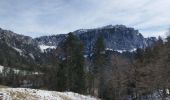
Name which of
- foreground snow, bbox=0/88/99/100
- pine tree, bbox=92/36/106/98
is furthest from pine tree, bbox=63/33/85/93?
foreground snow, bbox=0/88/99/100

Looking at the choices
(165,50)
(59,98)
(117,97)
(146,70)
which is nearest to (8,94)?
(59,98)

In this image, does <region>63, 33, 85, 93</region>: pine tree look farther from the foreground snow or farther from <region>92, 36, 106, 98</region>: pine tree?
the foreground snow

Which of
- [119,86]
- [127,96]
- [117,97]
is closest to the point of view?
[119,86]

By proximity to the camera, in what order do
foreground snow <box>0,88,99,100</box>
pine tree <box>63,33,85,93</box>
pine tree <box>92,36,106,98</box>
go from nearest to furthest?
foreground snow <box>0,88,99,100</box> → pine tree <box>63,33,85,93</box> → pine tree <box>92,36,106,98</box>

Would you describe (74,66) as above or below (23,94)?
above

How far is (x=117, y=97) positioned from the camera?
95625mm

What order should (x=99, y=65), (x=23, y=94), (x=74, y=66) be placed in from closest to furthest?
(x=23, y=94) → (x=74, y=66) → (x=99, y=65)

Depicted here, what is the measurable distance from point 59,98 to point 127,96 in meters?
64.7

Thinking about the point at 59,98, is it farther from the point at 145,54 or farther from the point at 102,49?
the point at 102,49

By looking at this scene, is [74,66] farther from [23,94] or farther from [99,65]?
[23,94]

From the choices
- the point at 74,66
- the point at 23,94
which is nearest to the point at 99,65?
the point at 74,66

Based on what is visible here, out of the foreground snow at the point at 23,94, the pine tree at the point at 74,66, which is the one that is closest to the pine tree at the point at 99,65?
the pine tree at the point at 74,66

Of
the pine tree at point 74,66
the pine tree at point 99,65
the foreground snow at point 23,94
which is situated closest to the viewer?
the foreground snow at point 23,94

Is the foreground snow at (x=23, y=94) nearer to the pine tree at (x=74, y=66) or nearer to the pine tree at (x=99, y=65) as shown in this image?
the pine tree at (x=74, y=66)
